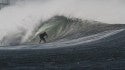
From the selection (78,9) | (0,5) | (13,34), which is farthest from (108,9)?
(0,5)

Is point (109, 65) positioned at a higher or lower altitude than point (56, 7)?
lower

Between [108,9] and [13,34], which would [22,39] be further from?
[108,9]

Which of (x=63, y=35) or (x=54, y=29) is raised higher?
(x=54, y=29)

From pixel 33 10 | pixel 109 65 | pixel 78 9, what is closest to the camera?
pixel 109 65

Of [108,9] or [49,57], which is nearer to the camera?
[49,57]

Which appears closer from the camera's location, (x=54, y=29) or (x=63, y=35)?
(x=63, y=35)

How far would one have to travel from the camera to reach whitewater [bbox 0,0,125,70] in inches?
564

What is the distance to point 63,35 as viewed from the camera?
28.6 meters

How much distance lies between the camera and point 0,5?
169 feet

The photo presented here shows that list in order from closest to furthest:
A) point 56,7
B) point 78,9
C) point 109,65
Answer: point 109,65 < point 78,9 < point 56,7

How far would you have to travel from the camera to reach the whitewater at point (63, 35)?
564 inches

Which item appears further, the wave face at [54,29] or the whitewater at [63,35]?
the wave face at [54,29]

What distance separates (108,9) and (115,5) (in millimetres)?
1491

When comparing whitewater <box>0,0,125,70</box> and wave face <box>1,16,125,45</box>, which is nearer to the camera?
whitewater <box>0,0,125,70</box>
